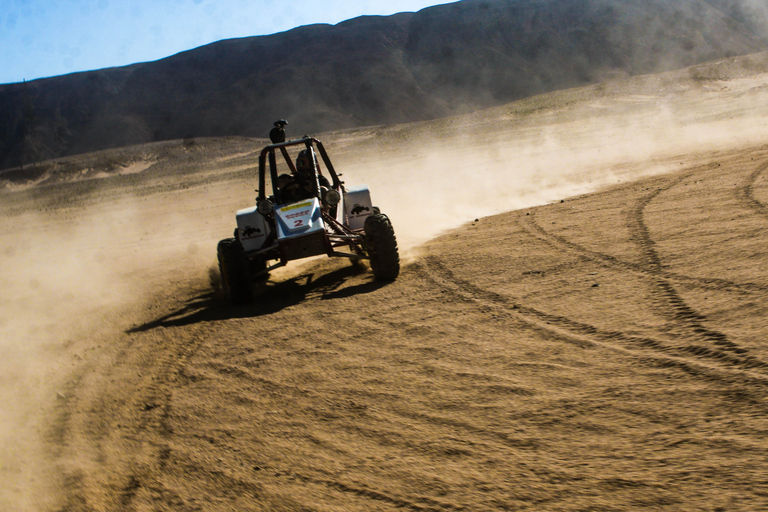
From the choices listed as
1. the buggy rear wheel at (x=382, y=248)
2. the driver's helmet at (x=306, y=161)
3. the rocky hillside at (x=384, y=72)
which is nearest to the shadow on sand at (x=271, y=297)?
the buggy rear wheel at (x=382, y=248)

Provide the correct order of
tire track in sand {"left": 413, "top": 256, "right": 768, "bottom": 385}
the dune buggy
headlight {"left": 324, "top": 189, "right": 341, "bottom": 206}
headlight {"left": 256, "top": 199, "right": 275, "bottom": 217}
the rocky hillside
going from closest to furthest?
tire track in sand {"left": 413, "top": 256, "right": 768, "bottom": 385} → the dune buggy → headlight {"left": 256, "top": 199, "right": 275, "bottom": 217} → headlight {"left": 324, "top": 189, "right": 341, "bottom": 206} → the rocky hillside

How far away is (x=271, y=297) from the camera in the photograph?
8.15 metres

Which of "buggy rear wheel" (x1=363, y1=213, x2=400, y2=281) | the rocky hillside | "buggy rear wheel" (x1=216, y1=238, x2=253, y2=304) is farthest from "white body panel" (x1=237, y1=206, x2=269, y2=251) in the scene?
the rocky hillside

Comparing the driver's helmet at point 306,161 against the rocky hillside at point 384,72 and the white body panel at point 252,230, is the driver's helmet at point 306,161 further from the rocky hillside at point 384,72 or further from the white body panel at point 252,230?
the rocky hillside at point 384,72

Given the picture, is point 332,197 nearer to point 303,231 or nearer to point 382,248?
point 303,231

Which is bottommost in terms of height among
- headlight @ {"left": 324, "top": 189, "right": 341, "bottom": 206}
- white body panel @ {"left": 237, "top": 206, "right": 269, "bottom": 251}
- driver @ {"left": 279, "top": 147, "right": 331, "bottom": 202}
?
white body panel @ {"left": 237, "top": 206, "right": 269, "bottom": 251}

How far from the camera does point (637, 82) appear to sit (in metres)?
42.1

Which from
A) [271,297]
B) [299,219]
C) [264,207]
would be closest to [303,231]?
[299,219]

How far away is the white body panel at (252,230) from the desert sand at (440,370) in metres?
0.70

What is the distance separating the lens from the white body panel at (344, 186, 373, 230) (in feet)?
30.2

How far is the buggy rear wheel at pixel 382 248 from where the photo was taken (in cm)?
755

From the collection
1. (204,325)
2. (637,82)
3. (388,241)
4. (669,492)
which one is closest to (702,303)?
(669,492)

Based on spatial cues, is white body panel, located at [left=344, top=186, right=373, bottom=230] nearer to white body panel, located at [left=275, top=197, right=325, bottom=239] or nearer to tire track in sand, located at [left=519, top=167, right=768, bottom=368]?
white body panel, located at [left=275, top=197, right=325, bottom=239]

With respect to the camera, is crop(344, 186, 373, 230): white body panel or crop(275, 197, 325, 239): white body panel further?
crop(344, 186, 373, 230): white body panel
